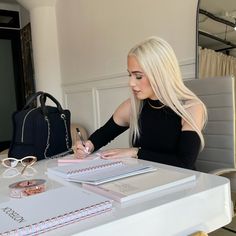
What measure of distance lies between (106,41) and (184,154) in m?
2.00

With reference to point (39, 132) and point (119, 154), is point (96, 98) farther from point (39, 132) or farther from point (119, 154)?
point (119, 154)

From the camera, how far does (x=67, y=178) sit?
0.87 metres

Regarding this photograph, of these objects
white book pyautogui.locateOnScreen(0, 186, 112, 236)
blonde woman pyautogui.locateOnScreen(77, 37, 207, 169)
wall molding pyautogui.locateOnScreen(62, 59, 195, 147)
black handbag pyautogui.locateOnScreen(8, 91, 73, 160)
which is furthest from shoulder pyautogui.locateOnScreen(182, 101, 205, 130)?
wall molding pyautogui.locateOnScreen(62, 59, 195, 147)

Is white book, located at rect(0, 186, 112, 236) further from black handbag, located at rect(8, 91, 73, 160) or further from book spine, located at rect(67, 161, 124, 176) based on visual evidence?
black handbag, located at rect(8, 91, 73, 160)

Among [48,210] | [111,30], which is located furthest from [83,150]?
[111,30]

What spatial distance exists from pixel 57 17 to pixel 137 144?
2792mm

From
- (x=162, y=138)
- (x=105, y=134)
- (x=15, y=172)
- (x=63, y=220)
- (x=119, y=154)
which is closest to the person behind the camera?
(x=63, y=220)

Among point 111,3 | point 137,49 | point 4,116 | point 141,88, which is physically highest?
point 111,3

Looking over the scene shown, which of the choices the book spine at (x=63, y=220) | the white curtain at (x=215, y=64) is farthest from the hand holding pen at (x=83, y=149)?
the white curtain at (x=215, y=64)

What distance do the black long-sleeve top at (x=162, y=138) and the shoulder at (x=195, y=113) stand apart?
4 cm

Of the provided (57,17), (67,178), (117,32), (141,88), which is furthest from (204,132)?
(57,17)

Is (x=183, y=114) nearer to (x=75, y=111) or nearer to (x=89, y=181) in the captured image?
(x=89, y=181)

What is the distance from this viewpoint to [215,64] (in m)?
1.99

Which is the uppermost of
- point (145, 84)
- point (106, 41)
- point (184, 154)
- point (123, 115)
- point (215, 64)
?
point (106, 41)
